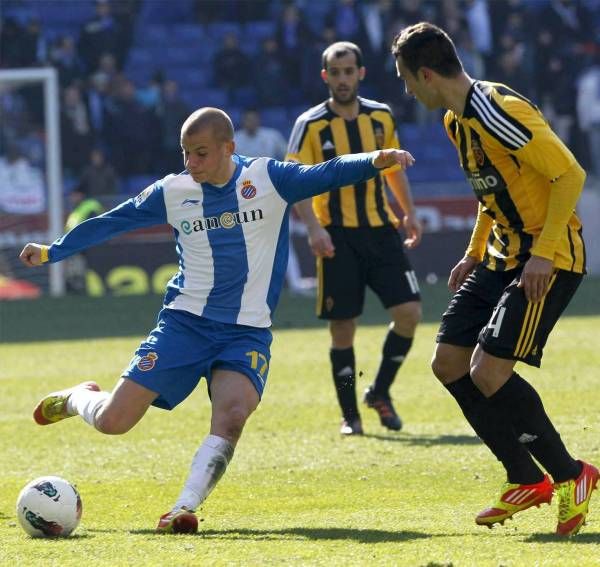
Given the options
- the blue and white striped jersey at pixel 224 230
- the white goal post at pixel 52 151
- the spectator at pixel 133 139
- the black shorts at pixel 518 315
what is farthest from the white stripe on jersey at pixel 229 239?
the spectator at pixel 133 139

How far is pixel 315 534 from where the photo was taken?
5.39 m

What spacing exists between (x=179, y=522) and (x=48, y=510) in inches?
20.8

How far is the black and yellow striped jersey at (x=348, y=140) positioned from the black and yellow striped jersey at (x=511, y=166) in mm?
2870

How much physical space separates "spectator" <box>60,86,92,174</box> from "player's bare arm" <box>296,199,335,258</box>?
46.8ft

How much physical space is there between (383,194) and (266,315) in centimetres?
291

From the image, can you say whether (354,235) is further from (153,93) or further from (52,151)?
(153,93)

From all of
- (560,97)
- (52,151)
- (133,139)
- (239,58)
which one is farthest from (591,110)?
(52,151)

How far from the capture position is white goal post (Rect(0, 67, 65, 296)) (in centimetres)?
1941

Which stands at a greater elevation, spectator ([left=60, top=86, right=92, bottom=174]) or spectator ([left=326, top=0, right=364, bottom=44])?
spectator ([left=326, top=0, right=364, bottom=44])

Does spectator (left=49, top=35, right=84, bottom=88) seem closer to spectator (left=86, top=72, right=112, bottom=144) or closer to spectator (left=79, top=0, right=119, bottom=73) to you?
spectator (left=79, top=0, right=119, bottom=73)

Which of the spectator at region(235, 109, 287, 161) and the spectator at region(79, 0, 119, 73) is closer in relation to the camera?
the spectator at region(235, 109, 287, 161)

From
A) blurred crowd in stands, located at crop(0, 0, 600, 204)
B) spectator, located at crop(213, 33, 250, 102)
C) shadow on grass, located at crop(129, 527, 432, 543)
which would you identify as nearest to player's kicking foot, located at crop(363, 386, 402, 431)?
shadow on grass, located at crop(129, 527, 432, 543)

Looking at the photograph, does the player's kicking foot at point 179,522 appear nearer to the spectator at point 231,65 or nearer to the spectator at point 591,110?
the spectator at point 591,110

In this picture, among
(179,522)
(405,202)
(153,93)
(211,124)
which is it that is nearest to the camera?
(179,522)
